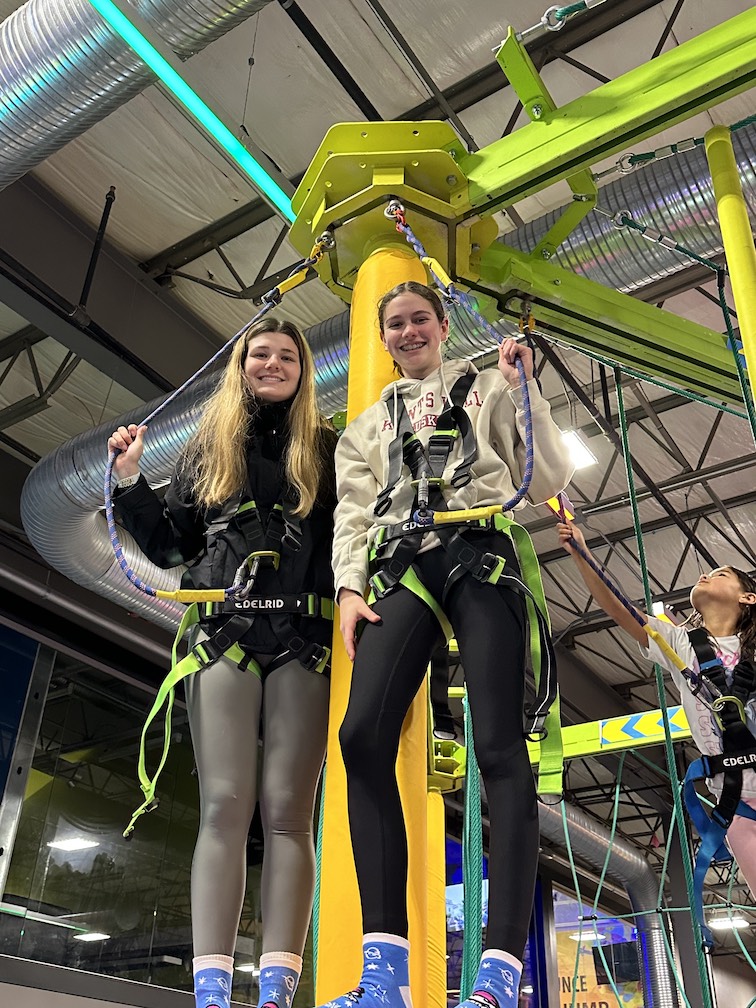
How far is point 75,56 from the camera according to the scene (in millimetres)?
→ 3070

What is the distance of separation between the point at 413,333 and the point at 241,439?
44 cm

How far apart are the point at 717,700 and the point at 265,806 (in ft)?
4.48

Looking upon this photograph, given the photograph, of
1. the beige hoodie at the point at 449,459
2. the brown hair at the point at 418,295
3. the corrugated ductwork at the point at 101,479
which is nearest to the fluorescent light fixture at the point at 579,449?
the corrugated ductwork at the point at 101,479

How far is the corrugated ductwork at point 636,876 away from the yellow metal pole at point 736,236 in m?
6.82

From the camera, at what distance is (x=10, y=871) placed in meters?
5.49

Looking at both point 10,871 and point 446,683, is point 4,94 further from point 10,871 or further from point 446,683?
point 10,871

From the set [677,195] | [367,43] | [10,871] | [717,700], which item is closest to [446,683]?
[717,700]

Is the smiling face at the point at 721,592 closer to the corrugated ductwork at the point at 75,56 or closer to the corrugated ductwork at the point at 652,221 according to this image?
the corrugated ductwork at the point at 652,221

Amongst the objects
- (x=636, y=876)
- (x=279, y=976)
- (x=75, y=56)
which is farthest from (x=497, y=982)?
(x=636, y=876)

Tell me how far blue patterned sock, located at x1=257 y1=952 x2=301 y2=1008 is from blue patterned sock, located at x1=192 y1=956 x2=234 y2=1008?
0.21 feet

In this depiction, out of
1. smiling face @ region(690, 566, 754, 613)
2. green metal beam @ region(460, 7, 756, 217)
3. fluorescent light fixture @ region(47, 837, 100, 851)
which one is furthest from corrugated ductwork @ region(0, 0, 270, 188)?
fluorescent light fixture @ region(47, 837, 100, 851)

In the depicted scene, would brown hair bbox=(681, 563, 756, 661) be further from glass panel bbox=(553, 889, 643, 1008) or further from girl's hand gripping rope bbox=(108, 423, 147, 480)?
glass panel bbox=(553, 889, 643, 1008)

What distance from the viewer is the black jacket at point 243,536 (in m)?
1.92

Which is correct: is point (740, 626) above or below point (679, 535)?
below
